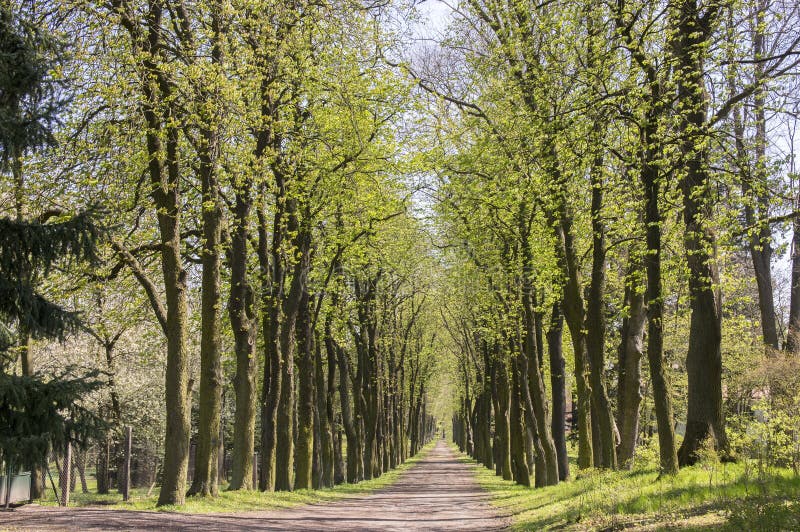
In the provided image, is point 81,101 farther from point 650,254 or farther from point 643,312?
point 643,312

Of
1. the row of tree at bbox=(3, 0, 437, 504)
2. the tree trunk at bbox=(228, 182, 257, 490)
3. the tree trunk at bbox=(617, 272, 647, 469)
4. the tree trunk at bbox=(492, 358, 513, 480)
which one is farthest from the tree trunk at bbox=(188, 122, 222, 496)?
the tree trunk at bbox=(492, 358, 513, 480)

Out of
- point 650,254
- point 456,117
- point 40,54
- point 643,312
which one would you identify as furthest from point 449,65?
point 40,54

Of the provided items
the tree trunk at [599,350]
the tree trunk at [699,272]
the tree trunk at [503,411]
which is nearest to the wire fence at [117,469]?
the tree trunk at [503,411]

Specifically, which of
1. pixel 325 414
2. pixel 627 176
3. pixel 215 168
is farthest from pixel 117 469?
pixel 627 176

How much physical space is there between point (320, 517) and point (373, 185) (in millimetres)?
A: 9465

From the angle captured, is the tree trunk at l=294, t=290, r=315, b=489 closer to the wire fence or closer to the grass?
the wire fence

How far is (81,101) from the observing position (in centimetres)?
1311

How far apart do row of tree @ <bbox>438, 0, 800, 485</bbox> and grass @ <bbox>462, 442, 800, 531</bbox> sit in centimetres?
99

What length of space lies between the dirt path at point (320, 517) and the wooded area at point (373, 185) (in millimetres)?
1103

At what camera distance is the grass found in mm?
7766

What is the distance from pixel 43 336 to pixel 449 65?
14.8 m

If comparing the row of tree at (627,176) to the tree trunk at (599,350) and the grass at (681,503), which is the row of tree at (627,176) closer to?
the tree trunk at (599,350)

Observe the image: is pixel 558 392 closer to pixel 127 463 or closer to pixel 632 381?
pixel 632 381

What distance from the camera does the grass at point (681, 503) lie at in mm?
7766
